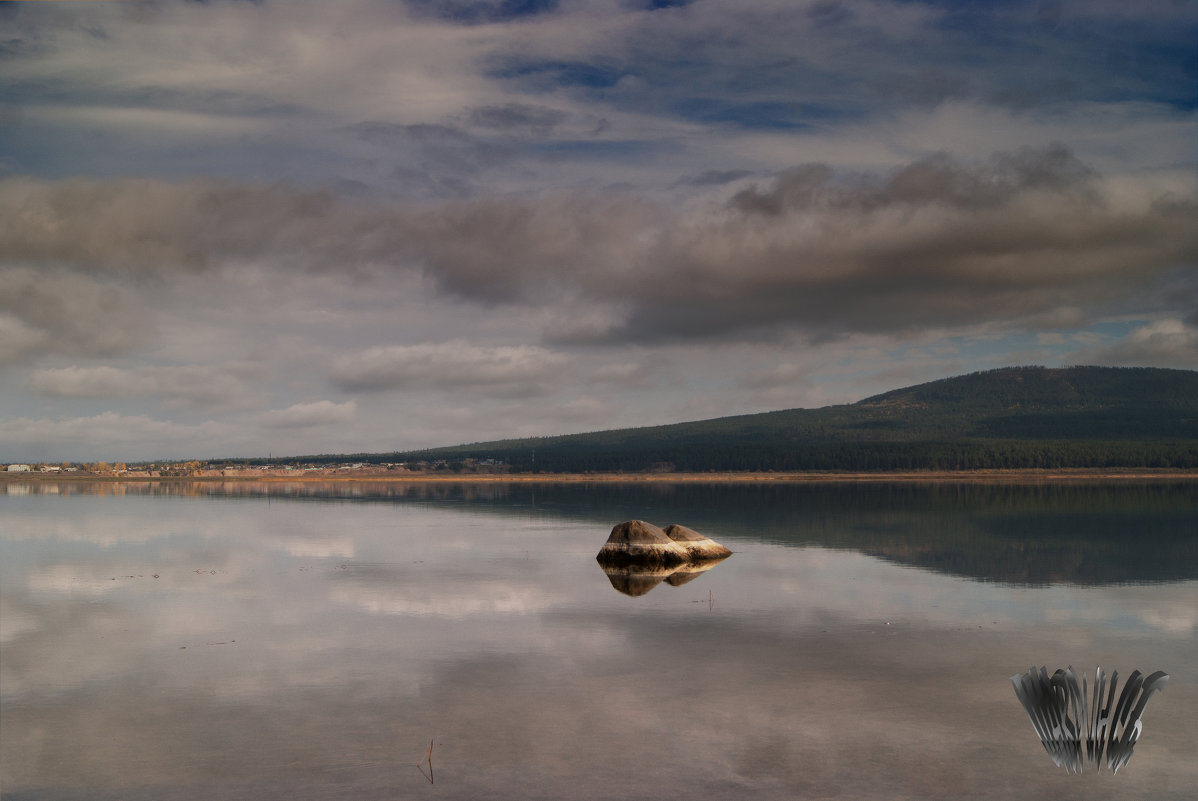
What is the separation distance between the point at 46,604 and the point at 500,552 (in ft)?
76.7

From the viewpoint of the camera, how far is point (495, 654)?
2467cm

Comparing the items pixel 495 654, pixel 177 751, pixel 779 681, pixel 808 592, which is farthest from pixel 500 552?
pixel 177 751

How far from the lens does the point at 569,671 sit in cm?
2275

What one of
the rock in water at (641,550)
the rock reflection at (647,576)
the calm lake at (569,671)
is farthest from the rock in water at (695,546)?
the calm lake at (569,671)

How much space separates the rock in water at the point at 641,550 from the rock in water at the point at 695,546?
79cm

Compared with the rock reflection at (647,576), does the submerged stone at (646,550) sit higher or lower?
higher

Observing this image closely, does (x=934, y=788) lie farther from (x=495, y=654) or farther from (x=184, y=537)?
(x=184, y=537)

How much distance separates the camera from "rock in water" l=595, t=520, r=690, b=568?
45938 millimetres

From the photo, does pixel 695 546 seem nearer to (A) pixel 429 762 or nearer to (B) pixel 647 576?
(B) pixel 647 576

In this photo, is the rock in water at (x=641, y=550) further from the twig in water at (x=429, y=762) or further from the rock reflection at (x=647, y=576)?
the twig in water at (x=429, y=762)

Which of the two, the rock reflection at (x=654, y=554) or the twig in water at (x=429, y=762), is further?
the rock reflection at (x=654, y=554)

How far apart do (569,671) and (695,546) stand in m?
26.2

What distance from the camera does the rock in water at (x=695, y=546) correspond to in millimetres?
47812

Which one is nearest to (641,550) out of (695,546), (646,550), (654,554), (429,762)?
(646,550)
